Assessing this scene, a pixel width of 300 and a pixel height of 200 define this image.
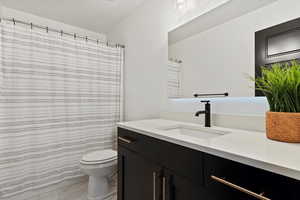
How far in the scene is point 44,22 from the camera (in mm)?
2322

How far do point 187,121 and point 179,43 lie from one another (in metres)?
0.79

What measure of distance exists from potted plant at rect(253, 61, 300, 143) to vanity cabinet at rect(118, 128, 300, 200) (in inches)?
13.7

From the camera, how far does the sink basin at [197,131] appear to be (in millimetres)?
1093

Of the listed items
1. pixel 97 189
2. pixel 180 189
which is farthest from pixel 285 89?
pixel 97 189

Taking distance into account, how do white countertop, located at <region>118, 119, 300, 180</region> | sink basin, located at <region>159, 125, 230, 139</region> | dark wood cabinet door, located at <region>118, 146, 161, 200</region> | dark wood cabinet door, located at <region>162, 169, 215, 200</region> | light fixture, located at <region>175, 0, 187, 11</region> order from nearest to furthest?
white countertop, located at <region>118, 119, 300, 180</region>, dark wood cabinet door, located at <region>162, 169, 215, 200</region>, dark wood cabinet door, located at <region>118, 146, 161, 200</region>, sink basin, located at <region>159, 125, 230, 139</region>, light fixture, located at <region>175, 0, 187, 11</region>

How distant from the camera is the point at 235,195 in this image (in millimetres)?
598

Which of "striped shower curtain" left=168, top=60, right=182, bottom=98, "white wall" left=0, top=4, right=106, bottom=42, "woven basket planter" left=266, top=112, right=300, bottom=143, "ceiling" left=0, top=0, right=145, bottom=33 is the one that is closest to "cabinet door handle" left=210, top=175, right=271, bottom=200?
"woven basket planter" left=266, top=112, right=300, bottom=143

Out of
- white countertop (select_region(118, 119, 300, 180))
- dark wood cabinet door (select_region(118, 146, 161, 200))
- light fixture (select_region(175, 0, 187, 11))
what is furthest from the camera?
light fixture (select_region(175, 0, 187, 11))

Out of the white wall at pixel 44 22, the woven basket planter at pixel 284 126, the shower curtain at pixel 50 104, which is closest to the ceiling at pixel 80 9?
the white wall at pixel 44 22

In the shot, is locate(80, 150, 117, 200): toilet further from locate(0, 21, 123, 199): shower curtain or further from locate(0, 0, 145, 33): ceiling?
locate(0, 0, 145, 33): ceiling

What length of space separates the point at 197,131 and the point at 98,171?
104cm

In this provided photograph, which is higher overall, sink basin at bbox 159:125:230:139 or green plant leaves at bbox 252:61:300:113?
green plant leaves at bbox 252:61:300:113

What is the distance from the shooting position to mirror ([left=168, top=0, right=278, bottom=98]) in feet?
3.67

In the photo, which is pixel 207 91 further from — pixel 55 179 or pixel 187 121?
pixel 55 179
